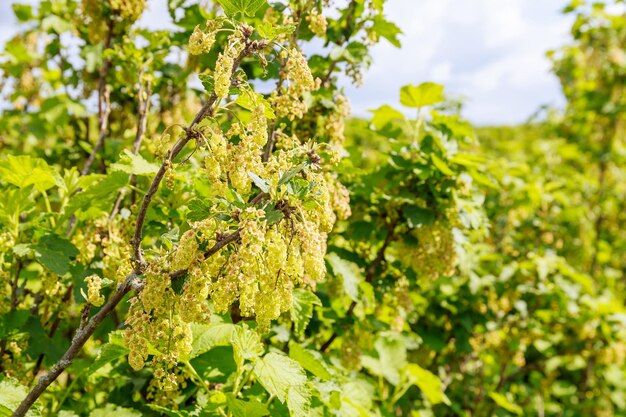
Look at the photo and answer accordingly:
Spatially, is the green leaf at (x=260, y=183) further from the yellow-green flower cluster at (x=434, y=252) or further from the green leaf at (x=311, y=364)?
the yellow-green flower cluster at (x=434, y=252)

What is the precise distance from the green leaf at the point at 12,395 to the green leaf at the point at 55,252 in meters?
0.47

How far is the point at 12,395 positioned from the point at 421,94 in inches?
103

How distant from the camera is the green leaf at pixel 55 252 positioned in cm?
226

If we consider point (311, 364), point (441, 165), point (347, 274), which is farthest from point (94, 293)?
point (441, 165)

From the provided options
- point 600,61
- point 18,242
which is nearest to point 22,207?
point 18,242

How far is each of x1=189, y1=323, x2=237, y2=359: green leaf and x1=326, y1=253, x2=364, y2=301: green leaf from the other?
2.22 ft

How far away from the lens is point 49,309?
2883 mm

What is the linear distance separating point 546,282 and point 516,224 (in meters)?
0.60

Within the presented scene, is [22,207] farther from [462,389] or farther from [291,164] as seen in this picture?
[462,389]

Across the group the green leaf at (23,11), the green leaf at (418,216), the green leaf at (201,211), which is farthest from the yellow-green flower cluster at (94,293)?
the green leaf at (23,11)

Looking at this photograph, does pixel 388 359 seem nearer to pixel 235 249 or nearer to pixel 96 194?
pixel 96 194

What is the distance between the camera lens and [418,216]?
9.78ft

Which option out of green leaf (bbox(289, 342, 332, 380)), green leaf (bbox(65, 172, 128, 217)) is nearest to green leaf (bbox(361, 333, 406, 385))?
green leaf (bbox(289, 342, 332, 380))

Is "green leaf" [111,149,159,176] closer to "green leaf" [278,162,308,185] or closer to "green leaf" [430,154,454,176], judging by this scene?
"green leaf" [278,162,308,185]
